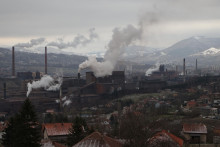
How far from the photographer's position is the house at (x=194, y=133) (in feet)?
102

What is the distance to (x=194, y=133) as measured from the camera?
31328 mm

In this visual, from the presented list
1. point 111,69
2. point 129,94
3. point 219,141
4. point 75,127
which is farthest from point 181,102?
point 75,127

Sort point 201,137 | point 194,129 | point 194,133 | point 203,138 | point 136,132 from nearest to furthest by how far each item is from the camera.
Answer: point 136,132
point 201,137
point 203,138
point 194,133
point 194,129

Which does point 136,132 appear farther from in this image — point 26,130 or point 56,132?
point 56,132

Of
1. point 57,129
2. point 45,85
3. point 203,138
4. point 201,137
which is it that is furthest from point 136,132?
point 45,85

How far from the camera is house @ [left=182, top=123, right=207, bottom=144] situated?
31.0m

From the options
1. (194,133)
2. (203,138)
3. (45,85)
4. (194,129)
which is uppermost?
→ (45,85)

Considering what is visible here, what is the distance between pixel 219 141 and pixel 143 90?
2312 inches

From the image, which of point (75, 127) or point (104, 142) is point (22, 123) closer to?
point (104, 142)

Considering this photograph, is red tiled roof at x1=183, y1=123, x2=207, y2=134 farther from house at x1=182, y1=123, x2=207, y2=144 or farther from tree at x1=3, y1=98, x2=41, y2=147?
tree at x1=3, y1=98, x2=41, y2=147

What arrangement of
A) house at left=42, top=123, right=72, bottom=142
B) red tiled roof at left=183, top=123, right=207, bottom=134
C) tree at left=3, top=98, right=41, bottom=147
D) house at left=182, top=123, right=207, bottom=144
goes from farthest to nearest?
house at left=42, top=123, right=72, bottom=142 < red tiled roof at left=183, top=123, right=207, bottom=134 < house at left=182, top=123, right=207, bottom=144 < tree at left=3, top=98, right=41, bottom=147

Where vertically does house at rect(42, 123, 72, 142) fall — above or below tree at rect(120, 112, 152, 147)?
below

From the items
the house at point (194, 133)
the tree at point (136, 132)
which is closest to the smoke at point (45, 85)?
the house at point (194, 133)

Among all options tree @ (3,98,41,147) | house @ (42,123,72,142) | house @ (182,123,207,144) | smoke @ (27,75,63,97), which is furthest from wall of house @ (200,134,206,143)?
smoke @ (27,75,63,97)
